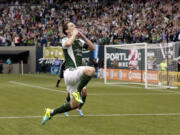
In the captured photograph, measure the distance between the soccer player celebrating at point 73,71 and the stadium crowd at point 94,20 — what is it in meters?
22.4

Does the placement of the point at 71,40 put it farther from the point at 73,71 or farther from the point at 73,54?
the point at 73,71

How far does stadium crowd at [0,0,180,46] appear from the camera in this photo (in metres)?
34.8

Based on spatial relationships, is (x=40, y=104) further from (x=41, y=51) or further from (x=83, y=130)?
(x=41, y=51)

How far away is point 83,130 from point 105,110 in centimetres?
412

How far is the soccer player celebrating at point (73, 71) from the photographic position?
8.67 meters

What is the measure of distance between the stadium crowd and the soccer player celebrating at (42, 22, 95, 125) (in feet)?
73.3

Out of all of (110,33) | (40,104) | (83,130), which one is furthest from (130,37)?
(83,130)

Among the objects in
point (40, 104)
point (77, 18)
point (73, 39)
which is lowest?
point (40, 104)

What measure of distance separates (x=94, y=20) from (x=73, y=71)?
115 feet

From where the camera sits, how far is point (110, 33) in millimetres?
39250

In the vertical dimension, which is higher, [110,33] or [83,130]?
[110,33]

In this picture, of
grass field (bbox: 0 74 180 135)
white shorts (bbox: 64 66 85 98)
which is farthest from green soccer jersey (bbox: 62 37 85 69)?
grass field (bbox: 0 74 180 135)

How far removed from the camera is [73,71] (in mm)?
8953

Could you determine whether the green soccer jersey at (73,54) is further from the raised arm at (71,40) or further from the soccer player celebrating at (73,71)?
the raised arm at (71,40)
